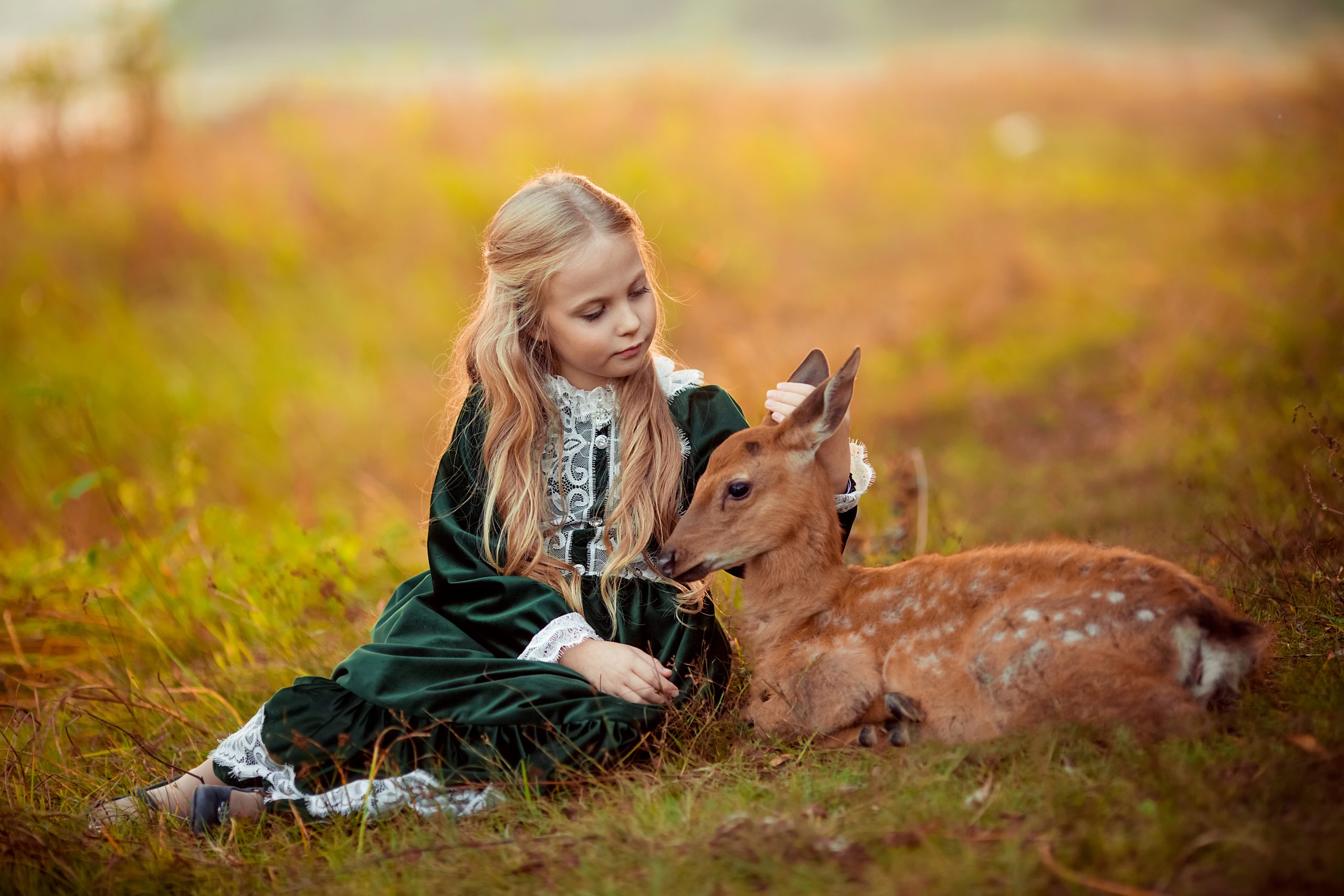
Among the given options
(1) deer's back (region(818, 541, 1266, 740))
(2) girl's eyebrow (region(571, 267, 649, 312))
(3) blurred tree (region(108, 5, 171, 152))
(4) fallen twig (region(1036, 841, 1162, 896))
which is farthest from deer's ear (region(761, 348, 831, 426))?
(3) blurred tree (region(108, 5, 171, 152))

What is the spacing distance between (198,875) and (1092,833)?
2357 millimetres

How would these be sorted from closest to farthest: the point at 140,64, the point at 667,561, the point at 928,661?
1. the point at 928,661
2. the point at 667,561
3. the point at 140,64

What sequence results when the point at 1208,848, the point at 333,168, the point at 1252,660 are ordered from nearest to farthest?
the point at 1208,848, the point at 1252,660, the point at 333,168

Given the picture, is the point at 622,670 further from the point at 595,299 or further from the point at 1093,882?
the point at 1093,882

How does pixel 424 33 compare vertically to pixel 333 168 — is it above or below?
above

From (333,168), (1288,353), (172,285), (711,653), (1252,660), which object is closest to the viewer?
(1252,660)

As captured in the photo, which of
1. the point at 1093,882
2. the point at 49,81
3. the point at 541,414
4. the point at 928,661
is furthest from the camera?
the point at 49,81

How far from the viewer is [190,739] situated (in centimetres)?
407

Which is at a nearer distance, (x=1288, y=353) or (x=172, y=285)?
(x=1288, y=353)

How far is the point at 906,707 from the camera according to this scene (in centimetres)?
303

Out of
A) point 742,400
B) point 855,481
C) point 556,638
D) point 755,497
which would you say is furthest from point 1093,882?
point 742,400

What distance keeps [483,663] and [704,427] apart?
1.12 metres

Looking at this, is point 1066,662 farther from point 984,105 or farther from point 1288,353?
point 984,105

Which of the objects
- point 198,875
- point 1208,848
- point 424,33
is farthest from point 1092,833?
point 424,33
